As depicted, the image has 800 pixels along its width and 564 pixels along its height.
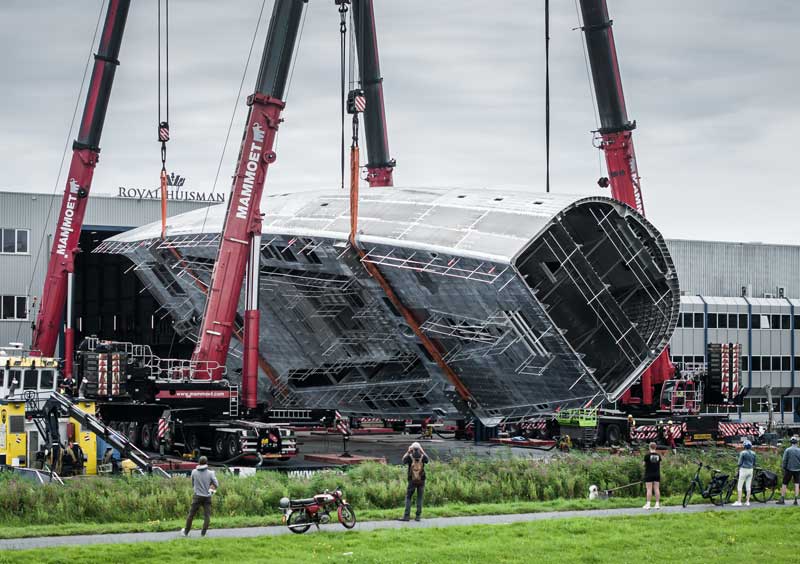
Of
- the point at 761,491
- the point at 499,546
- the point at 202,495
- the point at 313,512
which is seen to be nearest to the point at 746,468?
the point at 761,491

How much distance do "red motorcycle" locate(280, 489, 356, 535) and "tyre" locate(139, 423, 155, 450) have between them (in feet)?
70.8

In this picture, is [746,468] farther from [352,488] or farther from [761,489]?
[352,488]

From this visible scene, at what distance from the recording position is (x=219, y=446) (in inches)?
1560

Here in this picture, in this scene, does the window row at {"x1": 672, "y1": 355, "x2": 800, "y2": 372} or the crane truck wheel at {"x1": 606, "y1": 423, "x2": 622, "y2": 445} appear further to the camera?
the window row at {"x1": 672, "y1": 355, "x2": 800, "y2": 372}

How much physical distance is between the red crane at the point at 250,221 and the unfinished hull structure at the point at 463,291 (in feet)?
16.4

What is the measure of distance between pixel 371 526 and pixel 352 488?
3.74 meters

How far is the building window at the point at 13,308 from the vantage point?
60.4 meters

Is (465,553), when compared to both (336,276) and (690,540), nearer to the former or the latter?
(690,540)

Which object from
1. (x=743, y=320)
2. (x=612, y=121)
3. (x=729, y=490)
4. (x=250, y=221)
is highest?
(x=612, y=121)

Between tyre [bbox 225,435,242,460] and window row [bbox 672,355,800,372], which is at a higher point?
window row [bbox 672,355,800,372]

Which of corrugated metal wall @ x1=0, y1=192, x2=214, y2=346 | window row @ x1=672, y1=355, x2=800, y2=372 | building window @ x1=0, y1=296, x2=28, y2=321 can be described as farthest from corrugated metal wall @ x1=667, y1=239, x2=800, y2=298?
building window @ x1=0, y1=296, x2=28, y2=321

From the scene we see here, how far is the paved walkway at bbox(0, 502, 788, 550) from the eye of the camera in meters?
20.5

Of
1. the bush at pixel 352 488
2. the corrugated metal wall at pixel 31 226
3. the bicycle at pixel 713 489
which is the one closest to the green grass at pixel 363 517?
the bicycle at pixel 713 489

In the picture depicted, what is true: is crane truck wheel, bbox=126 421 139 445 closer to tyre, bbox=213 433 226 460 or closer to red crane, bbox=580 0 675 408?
tyre, bbox=213 433 226 460
